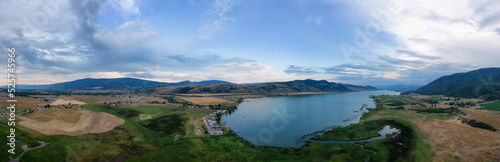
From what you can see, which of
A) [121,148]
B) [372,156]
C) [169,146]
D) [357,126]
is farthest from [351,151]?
[121,148]

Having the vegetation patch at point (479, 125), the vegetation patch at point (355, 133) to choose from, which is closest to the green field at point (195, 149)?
the vegetation patch at point (355, 133)

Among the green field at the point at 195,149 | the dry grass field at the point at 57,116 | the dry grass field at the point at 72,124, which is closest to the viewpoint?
the green field at the point at 195,149

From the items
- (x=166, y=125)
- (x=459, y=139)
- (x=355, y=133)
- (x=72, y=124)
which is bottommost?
(x=355, y=133)

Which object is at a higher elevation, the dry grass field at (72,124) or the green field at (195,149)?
the dry grass field at (72,124)

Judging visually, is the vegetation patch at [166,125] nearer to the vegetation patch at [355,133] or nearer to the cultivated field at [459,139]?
the vegetation patch at [355,133]

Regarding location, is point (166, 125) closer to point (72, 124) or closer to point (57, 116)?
point (72, 124)

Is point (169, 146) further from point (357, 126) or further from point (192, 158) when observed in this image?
point (357, 126)

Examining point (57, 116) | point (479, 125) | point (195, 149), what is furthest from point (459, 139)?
point (57, 116)

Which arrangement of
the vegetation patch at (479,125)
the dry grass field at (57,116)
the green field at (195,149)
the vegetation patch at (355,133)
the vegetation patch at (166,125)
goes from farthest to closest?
the vegetation patch at (166,125)
the vegetation patch at (355,133)
the vegetation patch at (479,125)
the dry grass field at (57,116)
the green field at (195,149)
